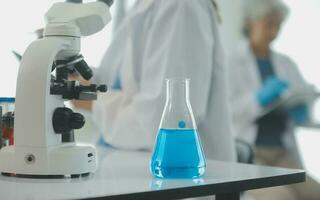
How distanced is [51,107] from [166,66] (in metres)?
0.57

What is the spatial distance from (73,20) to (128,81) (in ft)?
1.88

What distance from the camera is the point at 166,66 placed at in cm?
137

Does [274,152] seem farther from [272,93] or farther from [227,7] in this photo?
[227,7]

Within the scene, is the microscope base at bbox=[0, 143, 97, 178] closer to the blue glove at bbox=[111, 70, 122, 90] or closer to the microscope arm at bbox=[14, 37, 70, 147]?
the microscope arm at bbox=[14, 37, 70, 147]

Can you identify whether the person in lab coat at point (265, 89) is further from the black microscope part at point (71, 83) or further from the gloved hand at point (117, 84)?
the black microscope part at point (71, 83)

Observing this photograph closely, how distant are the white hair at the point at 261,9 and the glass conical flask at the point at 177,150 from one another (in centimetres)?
249

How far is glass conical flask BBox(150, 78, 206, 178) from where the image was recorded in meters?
→ 0.88

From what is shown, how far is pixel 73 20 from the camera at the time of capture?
0.92 meters

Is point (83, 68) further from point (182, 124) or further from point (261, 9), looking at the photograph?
point (261, 9)

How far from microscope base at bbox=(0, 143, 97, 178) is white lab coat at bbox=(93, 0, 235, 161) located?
0.52 metres

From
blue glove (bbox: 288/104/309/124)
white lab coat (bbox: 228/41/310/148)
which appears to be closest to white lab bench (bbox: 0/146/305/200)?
white lab coat (bbox: 228/41/310/148)

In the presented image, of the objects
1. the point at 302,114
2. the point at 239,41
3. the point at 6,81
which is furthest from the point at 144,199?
the point at 239,41

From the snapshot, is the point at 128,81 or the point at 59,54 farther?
the point at 128,81

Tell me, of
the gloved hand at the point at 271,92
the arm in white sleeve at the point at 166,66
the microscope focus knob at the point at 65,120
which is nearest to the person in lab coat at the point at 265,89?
the gloved hand at the point at 271,92
